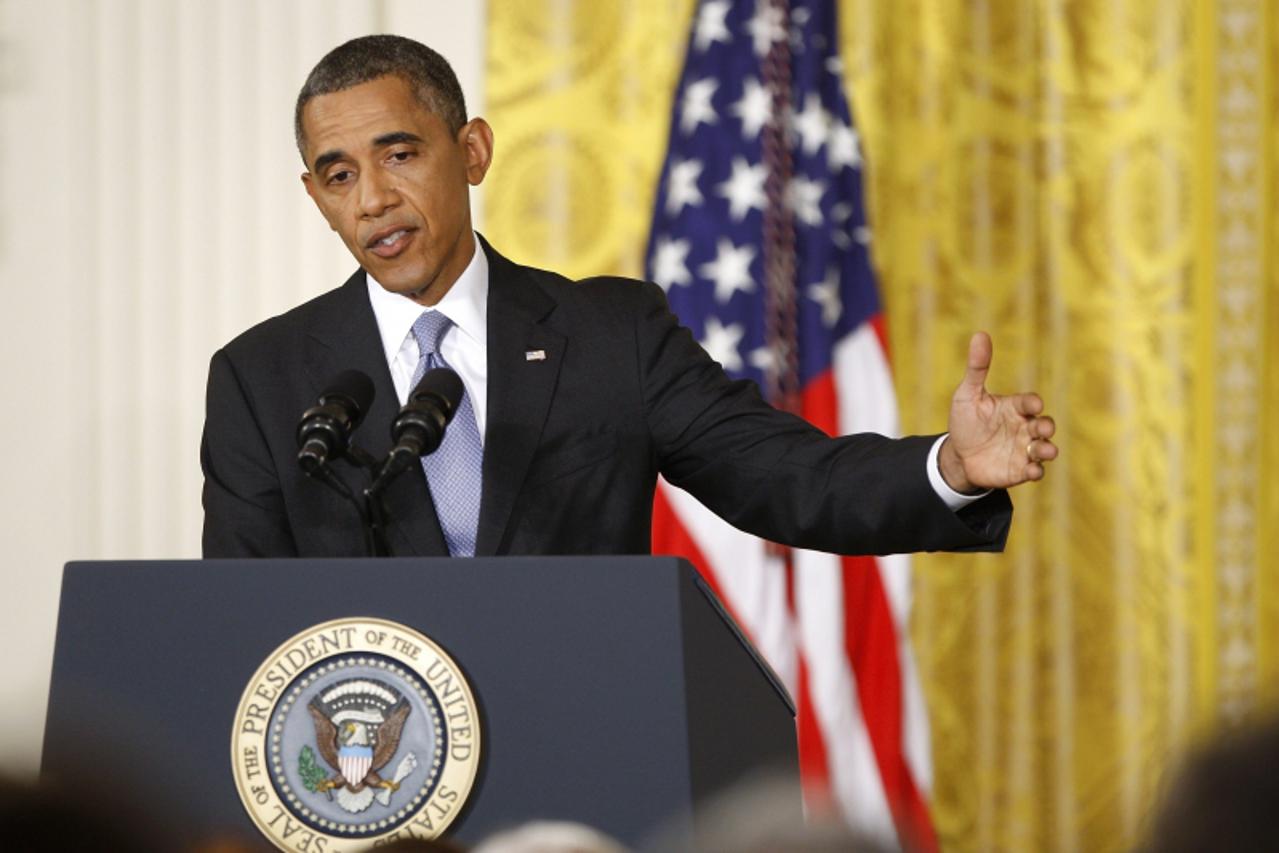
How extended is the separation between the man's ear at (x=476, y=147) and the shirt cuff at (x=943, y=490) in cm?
106

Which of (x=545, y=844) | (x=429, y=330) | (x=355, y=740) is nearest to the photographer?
(x=545, y=844)

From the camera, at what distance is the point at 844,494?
2.83 m

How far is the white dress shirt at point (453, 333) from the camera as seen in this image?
3.02 meters

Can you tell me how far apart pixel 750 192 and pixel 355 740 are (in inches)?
132

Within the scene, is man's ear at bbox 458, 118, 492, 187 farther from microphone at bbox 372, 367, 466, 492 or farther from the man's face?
microphone at bbox 372, 367, 466, 492

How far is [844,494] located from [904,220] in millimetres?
2517

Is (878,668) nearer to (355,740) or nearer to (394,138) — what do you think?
(394,138)

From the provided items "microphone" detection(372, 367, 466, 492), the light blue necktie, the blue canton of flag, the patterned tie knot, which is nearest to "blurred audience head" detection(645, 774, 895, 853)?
"microphone" detection(372, 367, 466, 492)

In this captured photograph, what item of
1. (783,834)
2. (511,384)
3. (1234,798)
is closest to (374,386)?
(511,384)

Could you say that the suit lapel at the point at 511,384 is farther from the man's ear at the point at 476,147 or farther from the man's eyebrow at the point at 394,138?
the man's eyebrow at the point at 394,138

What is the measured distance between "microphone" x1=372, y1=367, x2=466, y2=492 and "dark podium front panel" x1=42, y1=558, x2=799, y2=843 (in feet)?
0.90

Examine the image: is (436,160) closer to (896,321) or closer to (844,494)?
(844,494)

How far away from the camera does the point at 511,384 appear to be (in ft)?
9.80

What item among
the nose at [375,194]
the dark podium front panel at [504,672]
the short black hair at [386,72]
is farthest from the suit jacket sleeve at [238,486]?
the dark podium front panel at [504,672]
